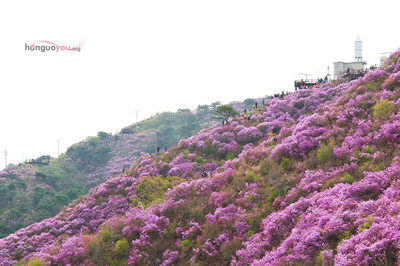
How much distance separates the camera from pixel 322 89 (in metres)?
45.2

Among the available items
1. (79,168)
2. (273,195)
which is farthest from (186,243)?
(79,168)

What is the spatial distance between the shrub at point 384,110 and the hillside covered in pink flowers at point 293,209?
6 cm

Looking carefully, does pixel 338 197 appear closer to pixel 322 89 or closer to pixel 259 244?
pixel 259 244

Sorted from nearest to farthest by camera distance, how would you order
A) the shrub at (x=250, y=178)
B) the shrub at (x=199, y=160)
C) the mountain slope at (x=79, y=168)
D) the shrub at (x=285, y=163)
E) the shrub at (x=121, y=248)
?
the shrub at (x=121, y=248)
the shrub at (x=285, y=163)
the shrub at (x=250, y=178)
the shrub at (x=199, y=160)
the mountain slope at (x=79, y=168)

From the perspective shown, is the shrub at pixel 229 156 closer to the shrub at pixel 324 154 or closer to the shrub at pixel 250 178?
the shrub at pixel 250 178

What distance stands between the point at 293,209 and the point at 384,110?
9199 mm

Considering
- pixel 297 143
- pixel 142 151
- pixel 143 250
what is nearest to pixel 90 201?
pixel 143 250

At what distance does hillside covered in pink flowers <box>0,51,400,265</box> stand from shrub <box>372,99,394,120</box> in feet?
0.19

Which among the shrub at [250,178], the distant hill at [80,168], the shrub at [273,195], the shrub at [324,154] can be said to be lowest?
the distant hill at [80,168]

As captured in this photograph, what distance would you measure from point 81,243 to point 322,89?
3792 cm

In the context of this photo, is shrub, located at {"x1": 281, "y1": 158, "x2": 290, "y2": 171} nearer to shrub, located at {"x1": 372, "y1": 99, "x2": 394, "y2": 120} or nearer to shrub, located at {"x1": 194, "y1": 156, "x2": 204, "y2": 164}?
shrub, located at {"x1": 372, "y1": 99, "x2": 394, "y2": 120}

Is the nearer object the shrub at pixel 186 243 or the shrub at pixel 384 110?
the shrub at pixel 186 243

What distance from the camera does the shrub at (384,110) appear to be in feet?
60.0

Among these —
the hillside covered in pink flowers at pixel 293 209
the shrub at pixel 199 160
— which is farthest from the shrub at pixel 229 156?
the hillside covered in pink flowers at pixel 293 209
